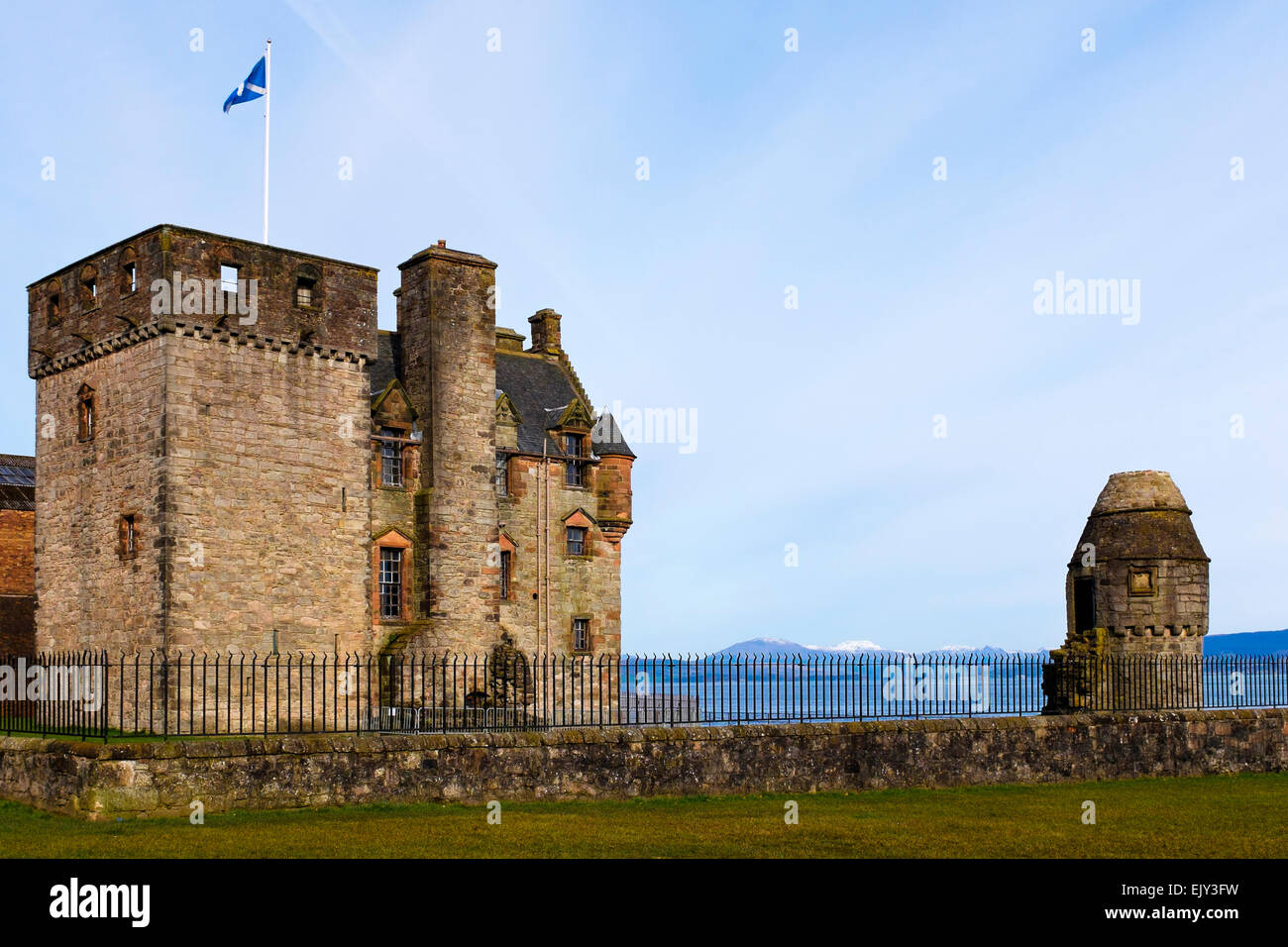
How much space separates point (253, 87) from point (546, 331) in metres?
19.7

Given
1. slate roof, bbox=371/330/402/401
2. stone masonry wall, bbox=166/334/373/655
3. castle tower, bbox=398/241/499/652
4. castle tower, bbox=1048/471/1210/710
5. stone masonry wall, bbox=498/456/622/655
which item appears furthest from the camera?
stone masonry wall, bbox=498/456/622/655

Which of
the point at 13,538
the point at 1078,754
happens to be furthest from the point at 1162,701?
the point at 13,538

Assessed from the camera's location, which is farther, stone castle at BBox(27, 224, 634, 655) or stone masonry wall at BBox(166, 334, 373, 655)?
stone castle at BBox(27, 224, 634, 655)

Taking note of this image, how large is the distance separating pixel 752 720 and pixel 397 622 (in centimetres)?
1650

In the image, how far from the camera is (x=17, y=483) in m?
47.0

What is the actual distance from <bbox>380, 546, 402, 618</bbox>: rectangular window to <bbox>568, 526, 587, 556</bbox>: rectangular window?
27.5ft

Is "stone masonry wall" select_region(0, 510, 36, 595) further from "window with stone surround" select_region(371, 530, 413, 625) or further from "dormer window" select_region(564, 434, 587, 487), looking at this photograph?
"dormer window" select_region(564, 434, 587, 487)

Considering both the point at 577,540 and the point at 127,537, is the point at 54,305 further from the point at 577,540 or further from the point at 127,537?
the point at 577,540

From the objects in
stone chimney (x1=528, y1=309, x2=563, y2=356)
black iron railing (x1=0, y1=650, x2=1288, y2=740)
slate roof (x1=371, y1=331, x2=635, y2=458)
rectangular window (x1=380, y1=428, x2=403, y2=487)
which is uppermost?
stone chimney (x1=528, y1=309, x2=563, y2=356)

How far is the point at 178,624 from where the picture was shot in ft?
92.6

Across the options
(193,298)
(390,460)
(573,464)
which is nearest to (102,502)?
(193,298)

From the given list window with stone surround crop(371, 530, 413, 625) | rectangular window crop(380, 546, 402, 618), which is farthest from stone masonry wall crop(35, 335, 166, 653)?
rectangular window crop(380, 546, 402, 618)

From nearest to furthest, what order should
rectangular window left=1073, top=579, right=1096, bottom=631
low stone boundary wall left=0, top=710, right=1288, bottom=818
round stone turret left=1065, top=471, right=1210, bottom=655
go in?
low stone boundary wall left=0, top=710, right=1288, bottom=818 < round stone turret left=1065, top=471, right=1210, bottom=655 < rectangular window left=1073, top=579, right=1096, bottom=631

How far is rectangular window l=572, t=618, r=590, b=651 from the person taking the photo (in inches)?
1746
